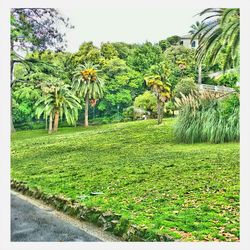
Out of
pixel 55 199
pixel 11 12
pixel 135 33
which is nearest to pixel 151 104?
pixel 135 33

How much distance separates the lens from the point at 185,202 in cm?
547

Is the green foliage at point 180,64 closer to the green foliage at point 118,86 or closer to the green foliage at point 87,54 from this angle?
the green foliage at point 118,86

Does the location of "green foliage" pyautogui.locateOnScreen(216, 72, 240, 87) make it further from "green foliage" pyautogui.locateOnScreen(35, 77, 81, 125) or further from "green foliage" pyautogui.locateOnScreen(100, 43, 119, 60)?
"green foliage" pyautogui.locateOnScreen(35, 77, 81, 125)

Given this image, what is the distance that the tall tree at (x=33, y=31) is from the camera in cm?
590

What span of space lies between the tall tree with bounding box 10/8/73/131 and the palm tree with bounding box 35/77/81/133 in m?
0.39

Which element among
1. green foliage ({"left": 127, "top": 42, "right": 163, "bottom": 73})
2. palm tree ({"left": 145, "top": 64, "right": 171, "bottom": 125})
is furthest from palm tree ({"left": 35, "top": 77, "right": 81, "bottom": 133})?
palm tree ({"left": 145, "top": 64, "right": 171, "bottom": 125})

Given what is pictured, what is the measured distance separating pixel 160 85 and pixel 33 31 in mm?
1791

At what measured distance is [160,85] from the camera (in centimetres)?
605

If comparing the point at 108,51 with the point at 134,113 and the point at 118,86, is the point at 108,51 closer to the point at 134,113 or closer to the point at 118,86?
the point at 118,86

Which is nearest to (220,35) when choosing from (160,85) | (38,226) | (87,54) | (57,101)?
(160,85)

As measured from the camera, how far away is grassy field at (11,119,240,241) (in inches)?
209

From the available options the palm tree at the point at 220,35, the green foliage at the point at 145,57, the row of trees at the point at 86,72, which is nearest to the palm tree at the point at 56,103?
the row of trees at the point at 86,72
